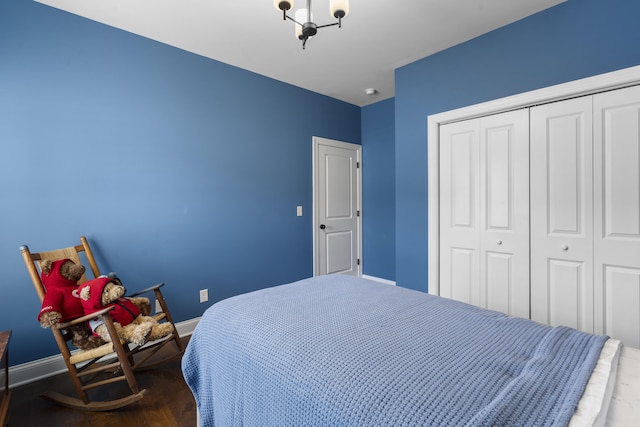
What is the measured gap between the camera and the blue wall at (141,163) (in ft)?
6.40

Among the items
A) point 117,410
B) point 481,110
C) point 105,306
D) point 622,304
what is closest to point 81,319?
point 105,306

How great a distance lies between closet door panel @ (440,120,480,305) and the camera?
2529 mm

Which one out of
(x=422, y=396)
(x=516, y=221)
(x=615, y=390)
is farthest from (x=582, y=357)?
(x=516, y=221)

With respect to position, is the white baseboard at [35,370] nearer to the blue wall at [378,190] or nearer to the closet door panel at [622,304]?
the blue wall at [378,190]

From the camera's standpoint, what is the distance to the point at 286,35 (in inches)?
94.4

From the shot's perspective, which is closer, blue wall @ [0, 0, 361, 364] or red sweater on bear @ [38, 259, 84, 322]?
red sweater on bear @ [38, 259, 84, 322]

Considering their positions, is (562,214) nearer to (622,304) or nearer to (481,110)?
(622,304)

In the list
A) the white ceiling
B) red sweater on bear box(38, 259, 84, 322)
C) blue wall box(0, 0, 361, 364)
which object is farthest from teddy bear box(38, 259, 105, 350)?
the white ceiling

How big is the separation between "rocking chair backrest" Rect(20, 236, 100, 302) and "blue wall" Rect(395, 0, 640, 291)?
2652 mm

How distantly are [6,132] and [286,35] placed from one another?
2.07 metres

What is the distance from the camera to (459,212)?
262 centimetres

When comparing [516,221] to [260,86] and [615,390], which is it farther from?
[260,86]

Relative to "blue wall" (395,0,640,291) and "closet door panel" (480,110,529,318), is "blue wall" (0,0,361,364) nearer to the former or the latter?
"blue wall" (395,0,640,291)

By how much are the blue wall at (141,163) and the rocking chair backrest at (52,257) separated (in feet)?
0.41
